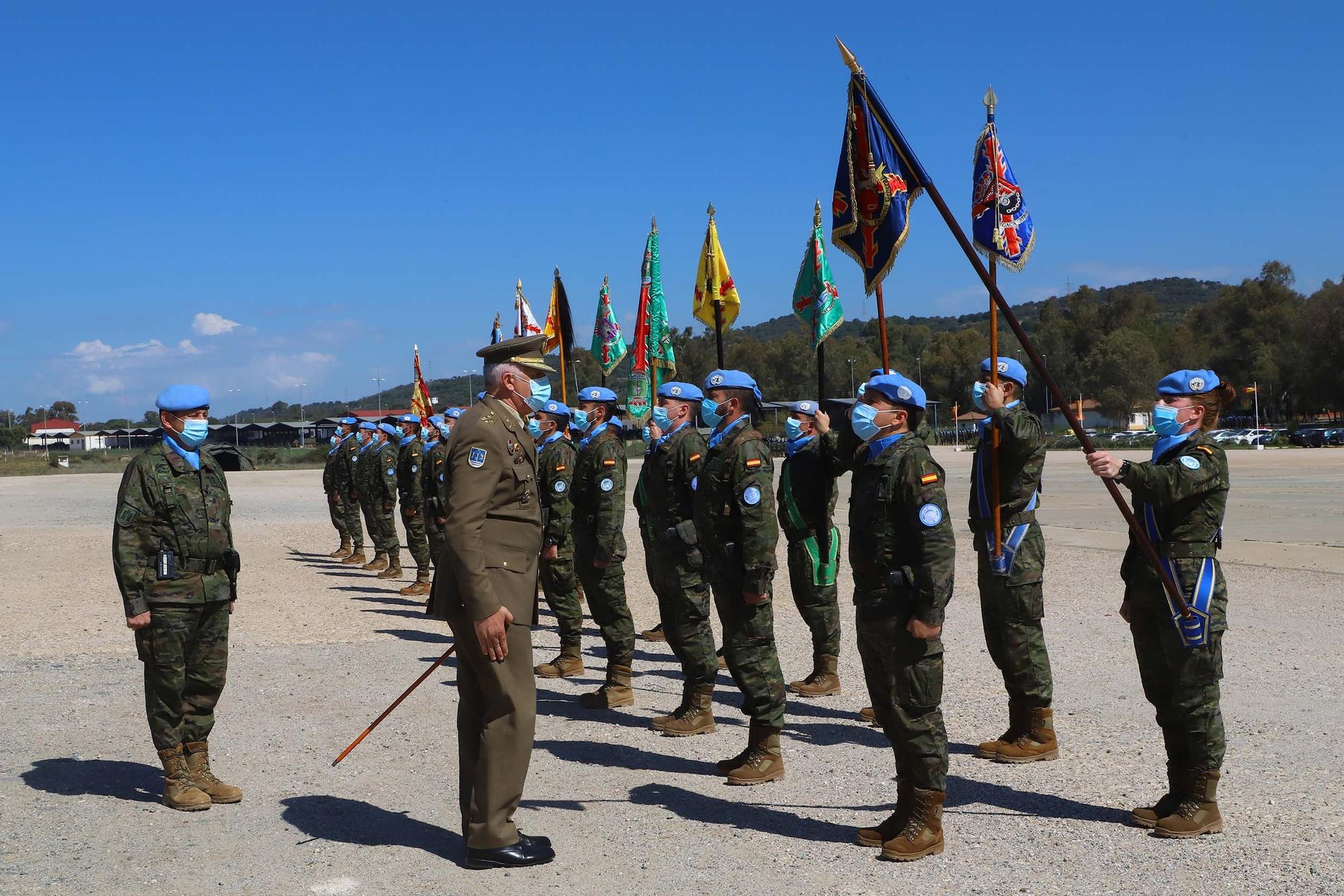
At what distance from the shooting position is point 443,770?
640 centimetres

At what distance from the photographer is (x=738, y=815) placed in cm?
562

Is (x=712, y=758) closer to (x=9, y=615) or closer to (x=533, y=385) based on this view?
(x=533, y=385)

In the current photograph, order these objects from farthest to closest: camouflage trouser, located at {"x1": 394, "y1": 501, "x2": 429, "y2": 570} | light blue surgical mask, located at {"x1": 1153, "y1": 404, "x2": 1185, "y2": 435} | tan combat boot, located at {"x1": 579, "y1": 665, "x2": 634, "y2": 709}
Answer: camouflage trouser, located at {"x1": 394, "y1": 501, "x2": 429, "y2": 570}, tan combat boot, located at {"x1": 579, "y1": 665, "x2": 634, "y2": 709}, light blue surgical mask, located at {"x1": 1153, "y1": 404, "x2": 1185, "y2": 435}

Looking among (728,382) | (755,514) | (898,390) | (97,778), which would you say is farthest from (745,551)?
(97,778)

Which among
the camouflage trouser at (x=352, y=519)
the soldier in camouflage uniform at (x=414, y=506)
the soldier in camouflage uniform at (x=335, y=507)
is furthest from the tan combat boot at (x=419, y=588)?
the soldier in camouflage uniform at (x=335, y=507)

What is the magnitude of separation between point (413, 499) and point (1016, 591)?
9.51 meters

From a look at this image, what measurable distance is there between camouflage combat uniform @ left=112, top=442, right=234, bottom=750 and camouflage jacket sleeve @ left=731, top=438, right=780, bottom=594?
282cm

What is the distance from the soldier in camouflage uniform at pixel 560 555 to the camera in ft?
29.9

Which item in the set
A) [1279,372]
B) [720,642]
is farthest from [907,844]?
[1279,372]

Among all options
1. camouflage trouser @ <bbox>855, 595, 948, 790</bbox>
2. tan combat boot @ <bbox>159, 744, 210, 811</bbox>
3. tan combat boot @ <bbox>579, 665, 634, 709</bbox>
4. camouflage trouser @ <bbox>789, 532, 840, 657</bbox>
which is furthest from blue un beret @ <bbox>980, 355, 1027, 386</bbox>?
tan combat boot @ <bbox>159, 744, 210, 811</bbox>

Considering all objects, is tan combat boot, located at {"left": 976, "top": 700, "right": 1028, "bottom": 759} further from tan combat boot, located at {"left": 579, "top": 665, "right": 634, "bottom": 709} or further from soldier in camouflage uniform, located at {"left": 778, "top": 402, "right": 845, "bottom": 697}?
tan combat boot, located at {"left": 579, "top": 665, "right": 634, "bottom": 709}

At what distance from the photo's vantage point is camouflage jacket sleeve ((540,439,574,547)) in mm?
9219

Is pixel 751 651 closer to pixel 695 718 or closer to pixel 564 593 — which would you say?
pixel 695 718

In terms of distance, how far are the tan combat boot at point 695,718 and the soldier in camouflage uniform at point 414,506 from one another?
7001 millimetres
